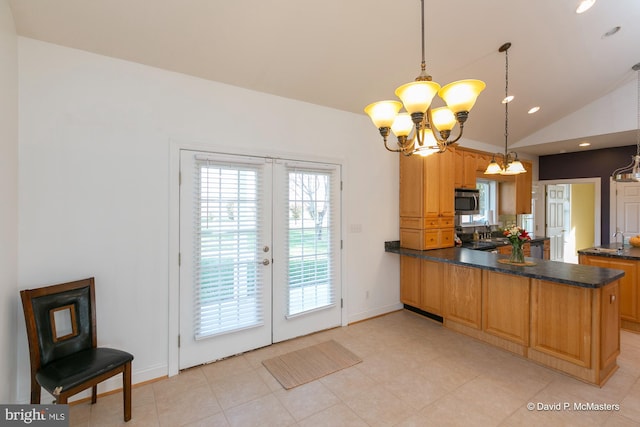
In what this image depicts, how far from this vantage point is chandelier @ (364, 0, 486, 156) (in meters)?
1.59

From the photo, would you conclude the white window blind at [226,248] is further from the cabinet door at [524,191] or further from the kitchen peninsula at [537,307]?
the cabinet door at [524,191]

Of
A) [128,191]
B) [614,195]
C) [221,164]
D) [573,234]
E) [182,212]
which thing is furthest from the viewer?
[573,234]

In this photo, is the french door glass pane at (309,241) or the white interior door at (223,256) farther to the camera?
the french door glass pane at (309,241)

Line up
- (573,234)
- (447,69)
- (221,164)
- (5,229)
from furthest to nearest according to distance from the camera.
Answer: (573,234)
(447,69)
(221,164)
(5,229)

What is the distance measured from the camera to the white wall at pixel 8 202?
1.77 metres

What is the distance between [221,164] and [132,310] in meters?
1.51

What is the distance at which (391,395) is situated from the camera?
231 centimetres

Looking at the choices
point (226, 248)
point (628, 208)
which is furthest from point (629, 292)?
point (226, 248)

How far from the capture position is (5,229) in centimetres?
182

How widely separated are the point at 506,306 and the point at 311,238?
2176 mm

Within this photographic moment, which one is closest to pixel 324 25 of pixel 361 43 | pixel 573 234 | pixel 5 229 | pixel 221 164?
pixel 361 43

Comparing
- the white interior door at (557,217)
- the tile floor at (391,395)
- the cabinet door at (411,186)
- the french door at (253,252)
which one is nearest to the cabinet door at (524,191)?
the white interior door at (557,217)

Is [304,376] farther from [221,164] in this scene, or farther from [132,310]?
[221,164]

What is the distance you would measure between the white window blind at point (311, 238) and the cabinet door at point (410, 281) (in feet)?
3.89
